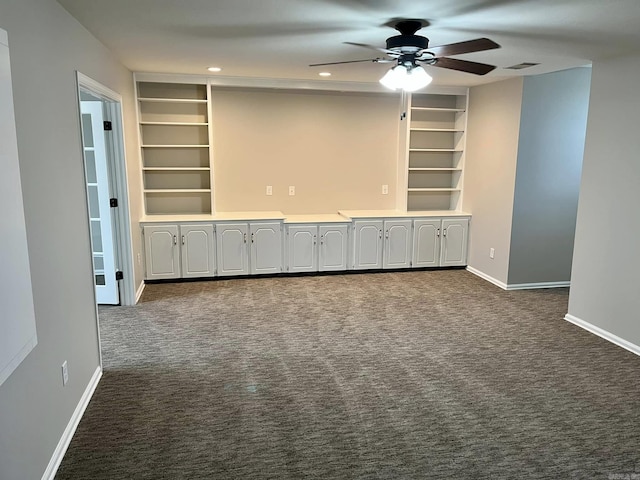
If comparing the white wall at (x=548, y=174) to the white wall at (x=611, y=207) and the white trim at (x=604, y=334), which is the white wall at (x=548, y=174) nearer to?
the white wall at (x=611, y=207)

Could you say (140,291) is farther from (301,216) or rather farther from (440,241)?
(440,241)

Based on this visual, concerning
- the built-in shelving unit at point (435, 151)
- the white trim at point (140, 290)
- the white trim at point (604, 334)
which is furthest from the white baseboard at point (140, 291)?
the white trim at point (604, 334)

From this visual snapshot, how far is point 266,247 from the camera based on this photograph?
5.73 meters

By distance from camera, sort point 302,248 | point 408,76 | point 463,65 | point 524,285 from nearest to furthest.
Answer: point 408,76
point 463,65
point 524,285
point 302,248

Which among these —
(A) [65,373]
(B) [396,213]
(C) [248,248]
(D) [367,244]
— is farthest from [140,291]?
(B) [396,213]

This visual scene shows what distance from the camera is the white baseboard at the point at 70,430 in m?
2.24

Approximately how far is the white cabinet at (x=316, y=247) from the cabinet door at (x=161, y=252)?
1366 millimetres

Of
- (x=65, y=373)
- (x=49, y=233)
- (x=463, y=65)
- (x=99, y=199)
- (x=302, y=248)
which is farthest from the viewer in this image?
(x=302, y=248)

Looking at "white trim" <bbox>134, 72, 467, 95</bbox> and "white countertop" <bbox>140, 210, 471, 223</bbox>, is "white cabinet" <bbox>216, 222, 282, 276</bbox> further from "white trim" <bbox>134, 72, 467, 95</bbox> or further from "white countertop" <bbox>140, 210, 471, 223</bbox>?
"white trim" <bbox>134, 72, 467, 95</bbox>

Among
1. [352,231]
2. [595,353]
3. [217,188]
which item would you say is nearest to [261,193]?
[217,188]

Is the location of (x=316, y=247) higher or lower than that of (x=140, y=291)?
higher

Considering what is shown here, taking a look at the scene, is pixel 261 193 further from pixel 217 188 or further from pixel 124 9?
pixel 124 9

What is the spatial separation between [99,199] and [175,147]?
148 centimetres

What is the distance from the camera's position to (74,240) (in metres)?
2.79
